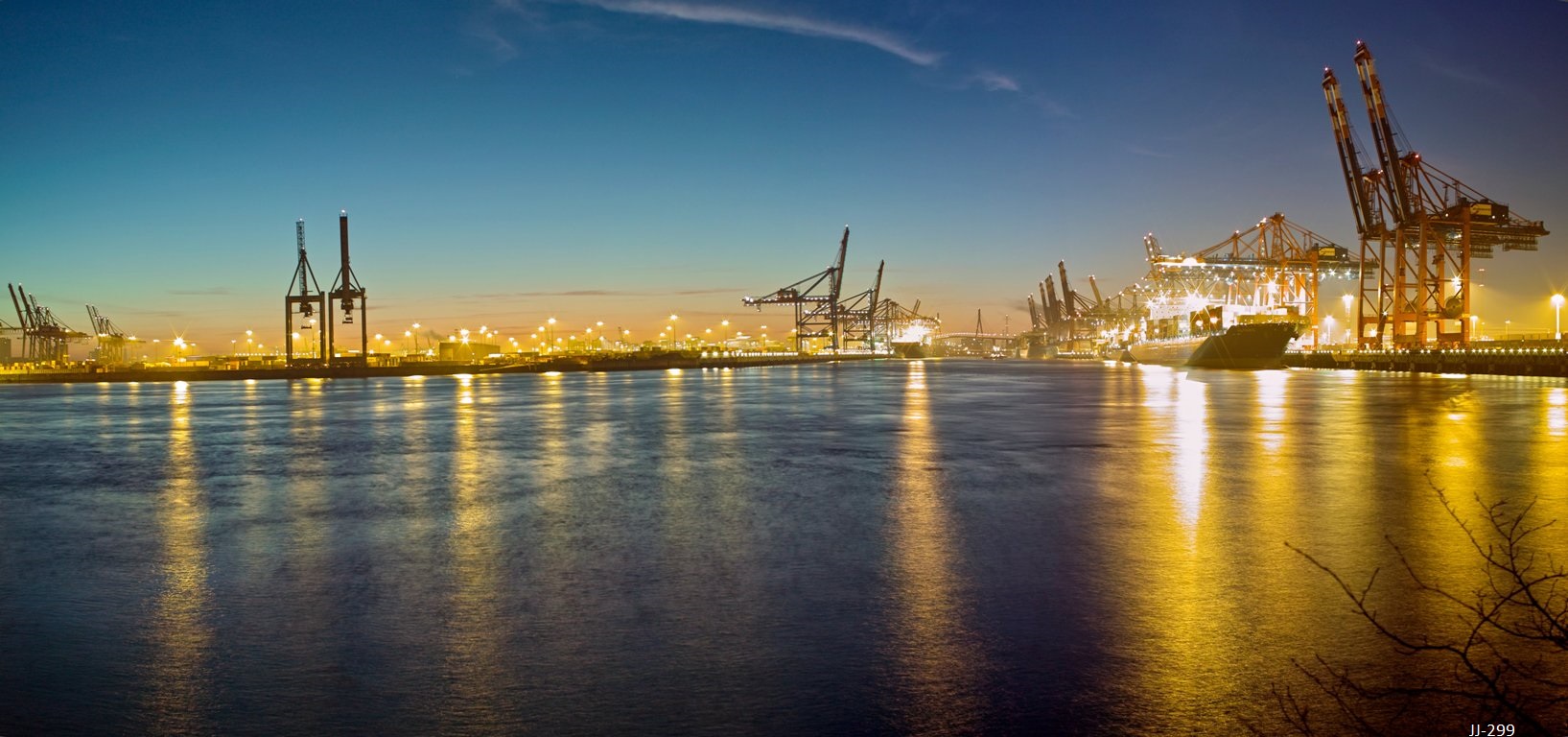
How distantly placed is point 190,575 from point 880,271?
176m

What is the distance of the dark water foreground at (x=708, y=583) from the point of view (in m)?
4.04

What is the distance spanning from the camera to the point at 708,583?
6141mm

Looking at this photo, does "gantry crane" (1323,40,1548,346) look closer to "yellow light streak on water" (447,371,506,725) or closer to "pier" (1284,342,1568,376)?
"pier" (1284,342,1568,376)

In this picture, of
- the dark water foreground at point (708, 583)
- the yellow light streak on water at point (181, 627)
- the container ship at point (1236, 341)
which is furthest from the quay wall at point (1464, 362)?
the yellow light streak on water at point (181, 627)

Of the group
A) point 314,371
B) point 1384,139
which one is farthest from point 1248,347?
point 314,371

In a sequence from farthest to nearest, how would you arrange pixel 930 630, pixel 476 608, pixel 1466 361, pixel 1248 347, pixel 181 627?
1. pixel 1248 347
2. pixel 1466 361
3. pixel 476 608
4. pixel 181 627
5. pixel 930 630

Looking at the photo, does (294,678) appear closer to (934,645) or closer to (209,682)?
(209,682)

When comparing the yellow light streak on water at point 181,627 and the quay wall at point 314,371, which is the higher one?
the quay wall at point 314,371

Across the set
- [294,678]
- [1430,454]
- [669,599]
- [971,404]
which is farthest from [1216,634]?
[971,404]

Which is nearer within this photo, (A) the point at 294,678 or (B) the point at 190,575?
(A) the point at 294,678

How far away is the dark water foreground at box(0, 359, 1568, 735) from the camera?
13.3 feet

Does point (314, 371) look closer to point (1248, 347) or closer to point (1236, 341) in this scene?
point (1236, 341)

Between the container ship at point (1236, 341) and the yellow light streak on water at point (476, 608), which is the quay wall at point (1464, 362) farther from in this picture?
the yellow light streak on water at point (476, 608)

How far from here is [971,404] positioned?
95.9 ft
